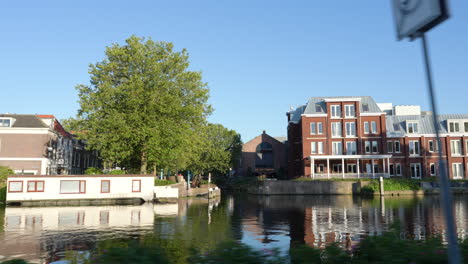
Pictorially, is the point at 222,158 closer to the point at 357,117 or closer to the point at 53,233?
the point at 357,117

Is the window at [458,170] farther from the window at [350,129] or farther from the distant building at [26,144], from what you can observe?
the distant building at [26,144]

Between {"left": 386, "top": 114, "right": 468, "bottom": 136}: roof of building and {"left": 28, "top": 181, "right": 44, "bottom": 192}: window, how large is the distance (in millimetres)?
53820

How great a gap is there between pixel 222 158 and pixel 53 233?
190 ft

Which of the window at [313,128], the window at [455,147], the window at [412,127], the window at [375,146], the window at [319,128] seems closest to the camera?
the window at [375,146]

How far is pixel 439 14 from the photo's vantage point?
4711 mm

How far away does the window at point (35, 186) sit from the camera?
41.0m

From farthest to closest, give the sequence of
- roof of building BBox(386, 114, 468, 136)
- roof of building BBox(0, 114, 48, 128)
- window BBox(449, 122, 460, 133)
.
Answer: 1. roof of building BBox(386, 114, 468, 136)
2. window BBox(449, 122, 460, 133)
3. roof of building BBox(0, 114, 48, 128)

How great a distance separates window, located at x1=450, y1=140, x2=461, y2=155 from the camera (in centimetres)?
6388

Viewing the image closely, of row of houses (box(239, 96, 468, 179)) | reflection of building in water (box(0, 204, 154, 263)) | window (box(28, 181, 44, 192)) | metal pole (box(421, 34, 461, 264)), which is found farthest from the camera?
row of houses (box(239, 96, 468, 179))

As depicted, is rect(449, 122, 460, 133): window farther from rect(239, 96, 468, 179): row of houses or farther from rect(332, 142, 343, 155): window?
rect(332, 142, 343, 155): window

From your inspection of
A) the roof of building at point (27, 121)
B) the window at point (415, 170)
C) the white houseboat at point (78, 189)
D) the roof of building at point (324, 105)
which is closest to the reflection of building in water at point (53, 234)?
the white houseboat at point (78, 189)

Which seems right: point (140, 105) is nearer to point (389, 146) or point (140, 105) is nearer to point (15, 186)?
point (15, 186)

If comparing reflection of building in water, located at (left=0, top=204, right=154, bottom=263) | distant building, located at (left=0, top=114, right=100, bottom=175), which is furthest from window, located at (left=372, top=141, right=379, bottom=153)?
distant building, located at (left=0, top=114, right=100, bottom=175)

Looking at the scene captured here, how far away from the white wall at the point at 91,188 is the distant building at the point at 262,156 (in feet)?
166
